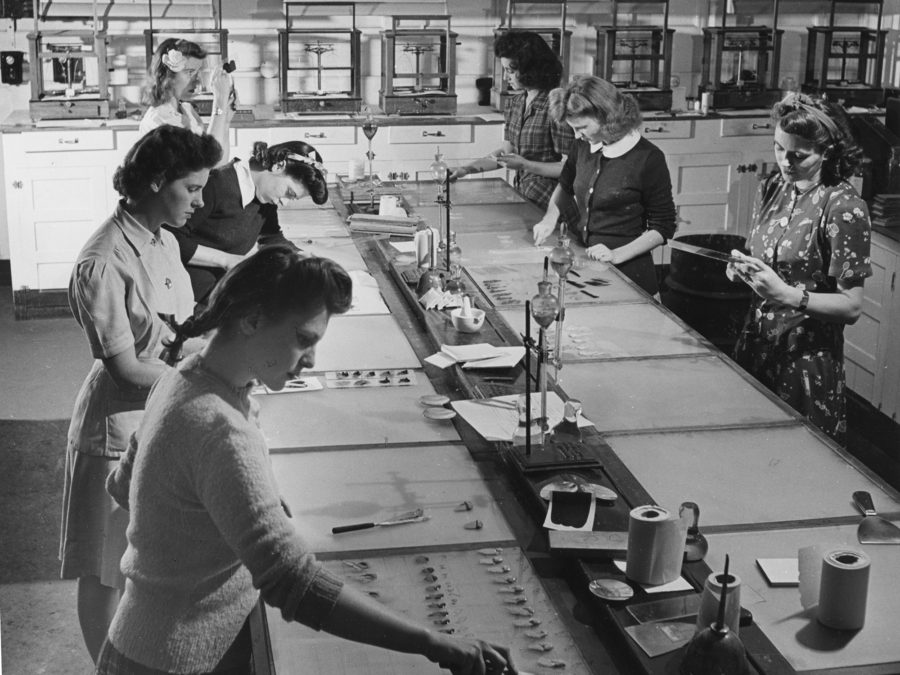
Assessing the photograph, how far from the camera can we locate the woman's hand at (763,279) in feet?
11.9

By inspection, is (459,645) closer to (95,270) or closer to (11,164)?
(95,270)

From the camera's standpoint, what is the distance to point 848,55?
8.12m

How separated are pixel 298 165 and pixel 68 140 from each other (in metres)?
3.53

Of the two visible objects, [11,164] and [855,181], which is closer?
[855,181]

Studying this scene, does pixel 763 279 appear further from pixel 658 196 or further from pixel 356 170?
pixel 356 170

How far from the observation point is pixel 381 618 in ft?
5.94

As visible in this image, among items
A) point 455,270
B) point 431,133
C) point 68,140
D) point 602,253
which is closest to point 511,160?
point 602,253

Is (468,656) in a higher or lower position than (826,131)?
lower

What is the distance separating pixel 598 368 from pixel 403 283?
3.43 feet

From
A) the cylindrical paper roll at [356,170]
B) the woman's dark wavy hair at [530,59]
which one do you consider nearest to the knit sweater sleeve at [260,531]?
the woman's dark wavy hair at [530,59]

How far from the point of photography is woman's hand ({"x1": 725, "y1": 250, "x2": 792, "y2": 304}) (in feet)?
11.9

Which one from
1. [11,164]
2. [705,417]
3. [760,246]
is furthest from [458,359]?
[11,164]

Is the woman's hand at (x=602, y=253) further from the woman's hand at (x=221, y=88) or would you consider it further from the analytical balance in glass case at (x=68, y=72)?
the analytical balance in glass case at (x=68, y=72)

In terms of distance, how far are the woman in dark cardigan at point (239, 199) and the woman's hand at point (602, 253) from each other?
1177 mm
